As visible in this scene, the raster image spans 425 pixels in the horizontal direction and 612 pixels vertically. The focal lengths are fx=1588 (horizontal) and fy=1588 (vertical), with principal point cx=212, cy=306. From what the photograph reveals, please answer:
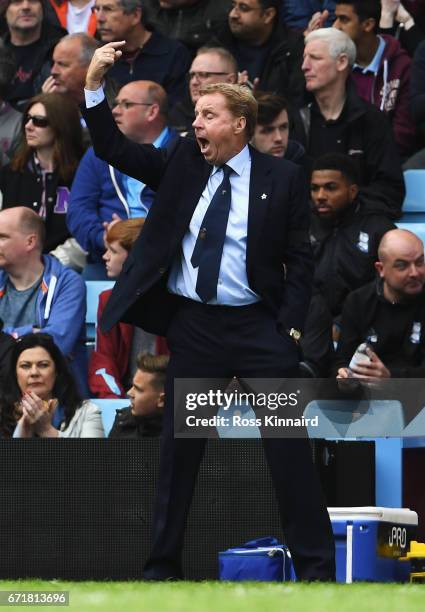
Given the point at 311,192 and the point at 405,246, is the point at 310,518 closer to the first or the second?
the point at 405,246

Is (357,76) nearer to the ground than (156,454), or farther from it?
farther from it

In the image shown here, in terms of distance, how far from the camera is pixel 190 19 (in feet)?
42.1

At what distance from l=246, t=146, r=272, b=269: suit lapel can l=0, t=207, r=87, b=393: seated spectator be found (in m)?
3.43

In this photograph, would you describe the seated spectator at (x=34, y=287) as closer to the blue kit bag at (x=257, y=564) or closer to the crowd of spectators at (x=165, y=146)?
the crowd of spectators at (x=165, y=146)

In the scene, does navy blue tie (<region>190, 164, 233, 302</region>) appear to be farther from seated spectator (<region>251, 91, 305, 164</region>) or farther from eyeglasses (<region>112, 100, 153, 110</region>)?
eyeglasses (<region>112, 100, 153, 110</region>)

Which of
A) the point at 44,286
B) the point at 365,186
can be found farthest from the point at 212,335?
the point at 365,186

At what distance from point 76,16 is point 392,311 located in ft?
17.9

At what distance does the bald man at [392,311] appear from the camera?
906 centimetres

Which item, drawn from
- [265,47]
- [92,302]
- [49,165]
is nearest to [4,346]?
[92,302]

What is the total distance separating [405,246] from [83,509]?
2.75 meters

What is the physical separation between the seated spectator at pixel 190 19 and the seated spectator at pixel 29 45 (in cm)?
87

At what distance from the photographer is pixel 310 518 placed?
20.8 feet

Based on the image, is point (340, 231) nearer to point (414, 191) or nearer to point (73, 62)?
point (414, 191)

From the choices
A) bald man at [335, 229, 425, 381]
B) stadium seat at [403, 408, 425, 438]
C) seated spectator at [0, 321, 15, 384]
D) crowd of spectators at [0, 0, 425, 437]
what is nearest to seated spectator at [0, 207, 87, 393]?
crowd of spectators at [0, 0, 425, 437]
